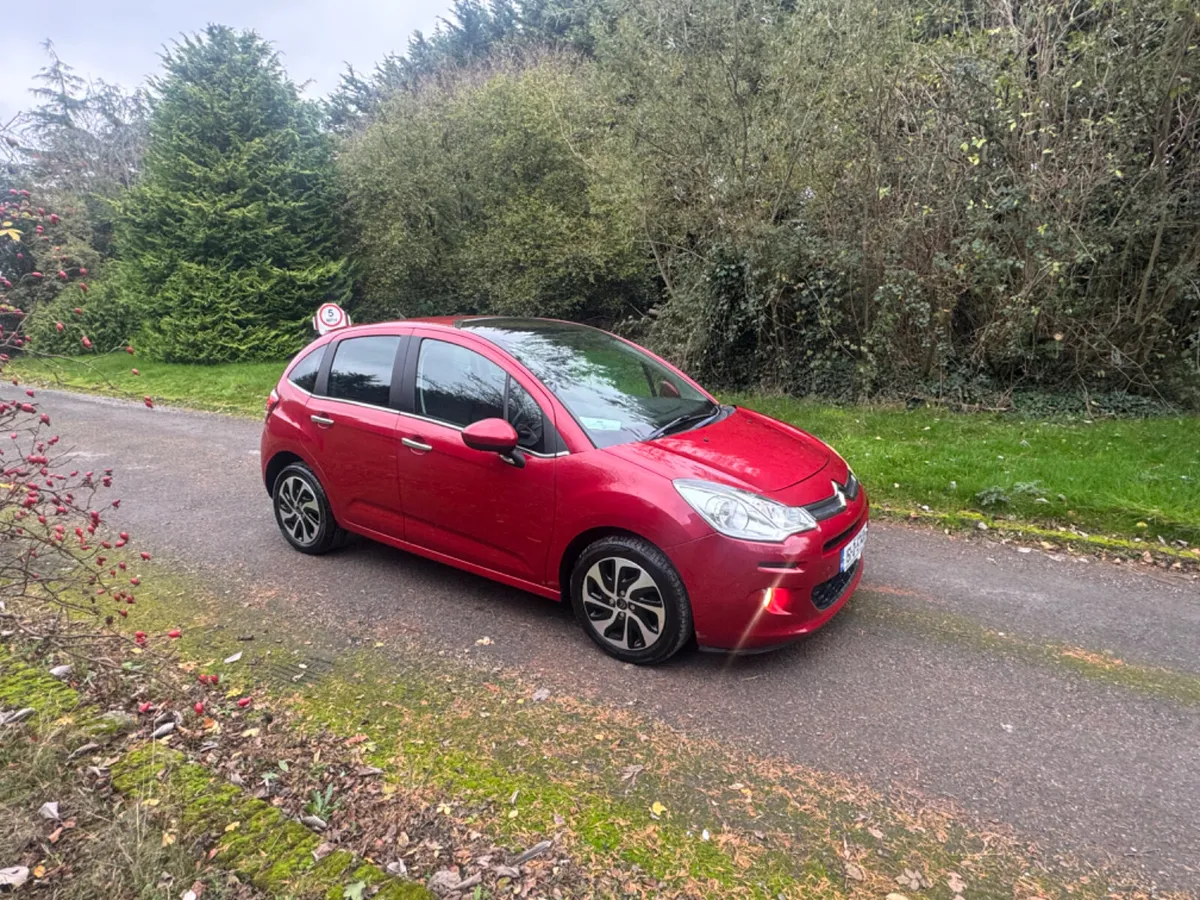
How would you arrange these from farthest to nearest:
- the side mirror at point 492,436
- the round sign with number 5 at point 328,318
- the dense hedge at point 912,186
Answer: the round sign with number 5 at point 328,318 → the dense hedge at point 912,186 → the side mirror at point 492,436

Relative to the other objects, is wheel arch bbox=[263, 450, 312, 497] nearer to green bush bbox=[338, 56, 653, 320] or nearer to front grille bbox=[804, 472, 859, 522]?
front grille bbox=[804, 472, 859, 522]

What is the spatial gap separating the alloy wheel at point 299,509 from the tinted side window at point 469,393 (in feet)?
4.39

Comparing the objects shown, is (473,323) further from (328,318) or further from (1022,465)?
(328,318)

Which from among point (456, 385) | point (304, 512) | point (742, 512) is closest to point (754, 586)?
point (742, 512)

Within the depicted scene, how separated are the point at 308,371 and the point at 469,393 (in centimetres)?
167

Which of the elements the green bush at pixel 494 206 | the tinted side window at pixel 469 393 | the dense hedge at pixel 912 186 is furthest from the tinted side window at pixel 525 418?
the green bush at pixel 494 206

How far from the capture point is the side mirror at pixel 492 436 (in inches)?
138

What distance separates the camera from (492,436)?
138 inches

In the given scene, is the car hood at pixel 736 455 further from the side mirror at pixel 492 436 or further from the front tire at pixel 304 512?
the front tire at pixel 304 512

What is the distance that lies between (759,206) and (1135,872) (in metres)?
8.77

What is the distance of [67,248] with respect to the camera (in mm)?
19016

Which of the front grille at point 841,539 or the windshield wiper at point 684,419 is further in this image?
the windshield wiper at point 684,419

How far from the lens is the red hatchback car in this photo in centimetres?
322

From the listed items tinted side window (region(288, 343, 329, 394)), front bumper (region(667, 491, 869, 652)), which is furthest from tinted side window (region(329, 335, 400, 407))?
front bumper (region(667, 491, 869, 652))
